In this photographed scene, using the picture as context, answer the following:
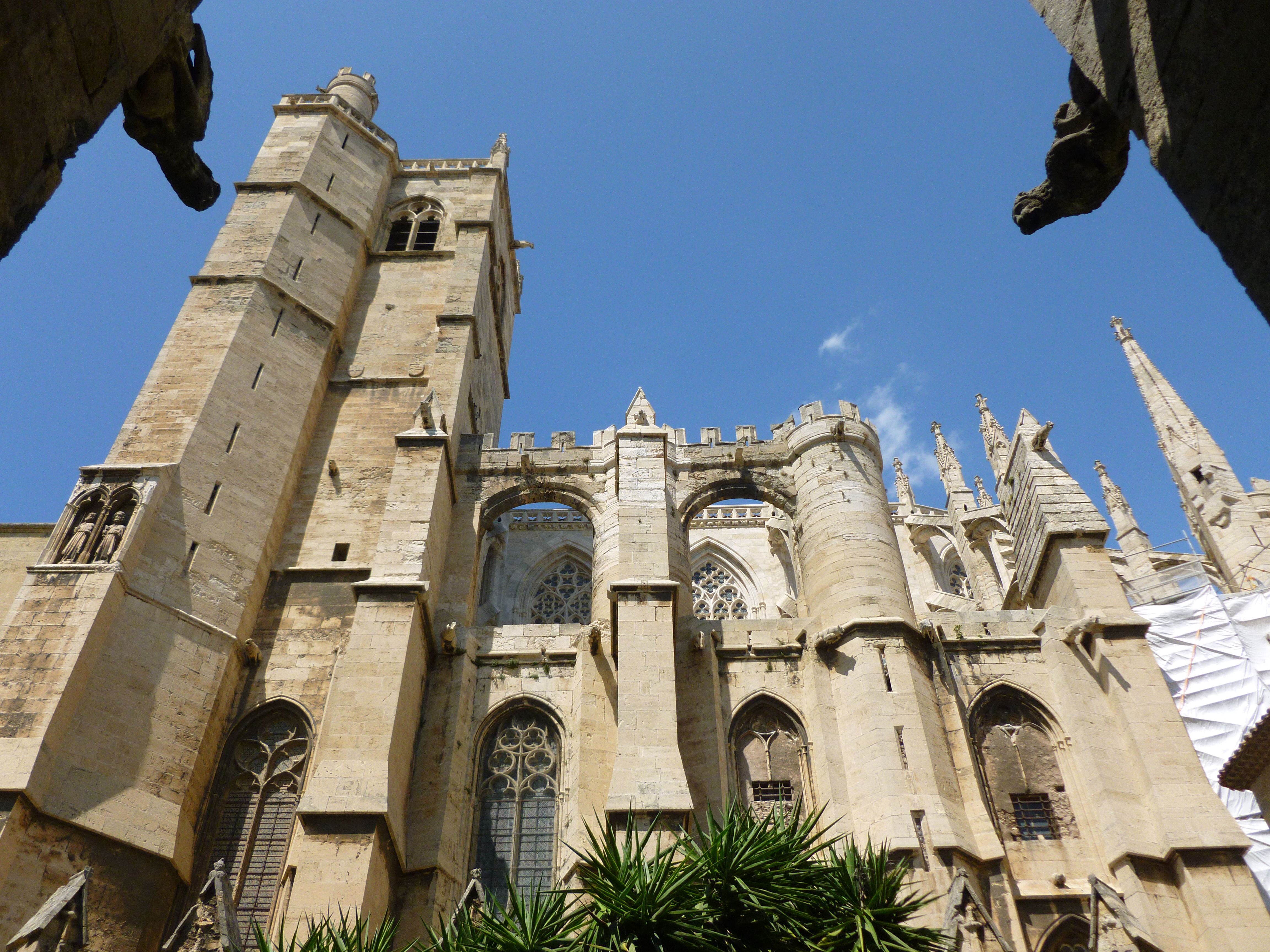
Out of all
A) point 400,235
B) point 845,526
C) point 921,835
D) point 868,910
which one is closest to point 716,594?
point 845,526

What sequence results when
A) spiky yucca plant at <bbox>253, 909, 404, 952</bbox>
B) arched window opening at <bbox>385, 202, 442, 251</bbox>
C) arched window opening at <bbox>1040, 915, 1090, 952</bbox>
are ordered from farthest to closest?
arched window opening at <bbox>385, 202, 442, 251</bbox> → arched window opening at <bbox>1040, 915, 1090, 952</bbox> → spiky yucca plant at <bbox>253, 909, 404, 952</bbox>

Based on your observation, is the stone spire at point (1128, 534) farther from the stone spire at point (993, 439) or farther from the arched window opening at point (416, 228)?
the arched window opening at point (416, 228)

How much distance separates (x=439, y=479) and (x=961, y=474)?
14.8 m

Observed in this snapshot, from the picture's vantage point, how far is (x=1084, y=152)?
154 inches

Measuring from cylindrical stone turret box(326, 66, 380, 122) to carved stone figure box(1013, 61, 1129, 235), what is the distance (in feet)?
79.4

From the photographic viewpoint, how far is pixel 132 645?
1230 centimetres

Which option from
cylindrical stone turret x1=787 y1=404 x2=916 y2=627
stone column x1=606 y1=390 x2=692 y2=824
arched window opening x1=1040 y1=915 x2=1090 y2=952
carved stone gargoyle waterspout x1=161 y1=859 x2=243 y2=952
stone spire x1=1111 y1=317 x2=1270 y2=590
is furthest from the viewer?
stone spire x1=1111 y1=317 x2=1270 y2=590

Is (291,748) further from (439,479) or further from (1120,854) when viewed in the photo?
(1120,854)

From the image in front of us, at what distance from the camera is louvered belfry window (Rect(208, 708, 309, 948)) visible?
39.3ft

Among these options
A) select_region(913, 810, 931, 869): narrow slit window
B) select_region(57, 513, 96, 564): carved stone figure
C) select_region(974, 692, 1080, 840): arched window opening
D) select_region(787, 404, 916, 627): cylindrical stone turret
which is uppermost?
select_region(787, 404, 916, 627): cylindrical stone turret

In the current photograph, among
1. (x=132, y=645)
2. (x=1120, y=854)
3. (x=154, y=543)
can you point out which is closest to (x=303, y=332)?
(x=154, y=543)

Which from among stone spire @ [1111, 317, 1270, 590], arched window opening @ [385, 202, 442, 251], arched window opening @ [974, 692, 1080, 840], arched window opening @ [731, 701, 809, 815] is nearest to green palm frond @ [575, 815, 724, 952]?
arched window opening @ [731, 701, 809, 815]

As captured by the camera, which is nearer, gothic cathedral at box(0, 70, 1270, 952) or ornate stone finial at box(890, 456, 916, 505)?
gothic cathedral at box(0, 70, 1270, 952)

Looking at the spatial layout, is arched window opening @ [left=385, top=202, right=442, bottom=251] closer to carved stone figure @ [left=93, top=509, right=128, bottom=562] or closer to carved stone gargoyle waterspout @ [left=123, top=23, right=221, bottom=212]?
carved stone figure @ [left=93, top=509, right=128, bottom=562]
